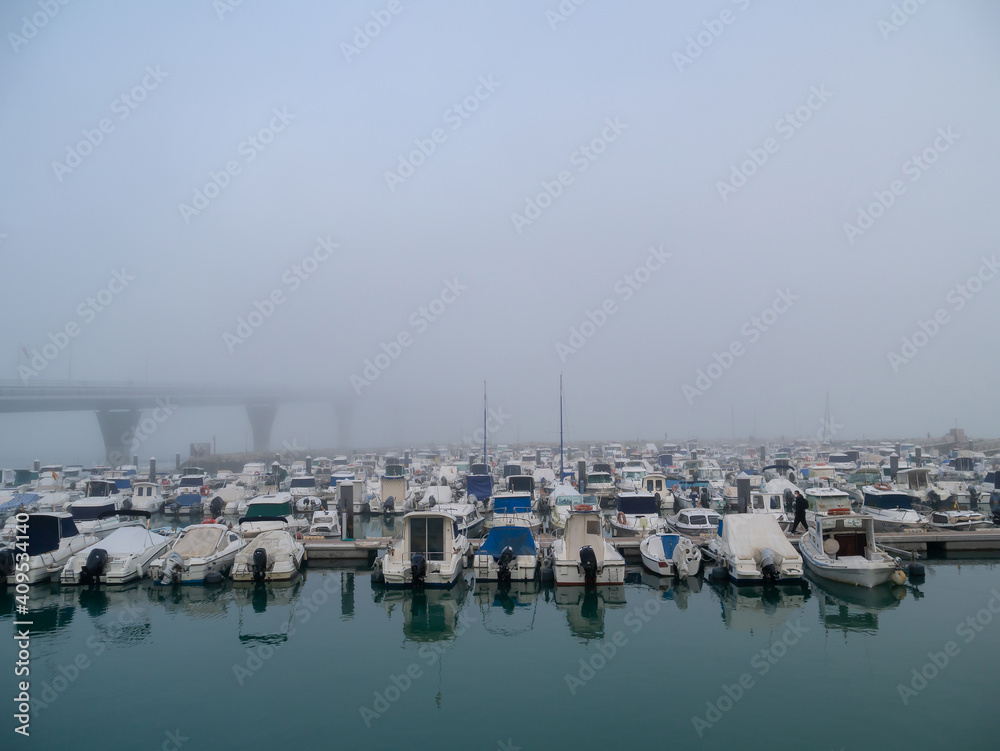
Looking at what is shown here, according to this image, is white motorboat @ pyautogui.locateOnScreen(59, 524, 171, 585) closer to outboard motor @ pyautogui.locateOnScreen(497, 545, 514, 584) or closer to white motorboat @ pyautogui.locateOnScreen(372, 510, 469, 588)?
white motorboat @ pyautogui.locateOnScreen(372, 510, 469, 588)

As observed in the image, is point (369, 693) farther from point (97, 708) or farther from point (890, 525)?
point (890, 525)

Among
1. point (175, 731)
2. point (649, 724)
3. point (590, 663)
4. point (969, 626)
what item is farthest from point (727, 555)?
point (175, 731)

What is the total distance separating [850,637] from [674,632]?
5041 millimetres

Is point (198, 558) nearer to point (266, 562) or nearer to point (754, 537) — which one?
point (266, 562)

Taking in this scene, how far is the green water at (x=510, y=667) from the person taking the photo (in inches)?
528

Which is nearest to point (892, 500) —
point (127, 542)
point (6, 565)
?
point (127, 542)

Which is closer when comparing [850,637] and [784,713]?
[784,713]

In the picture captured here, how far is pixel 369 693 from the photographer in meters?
15.5

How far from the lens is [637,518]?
1297 inches

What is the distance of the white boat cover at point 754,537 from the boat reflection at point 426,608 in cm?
1023

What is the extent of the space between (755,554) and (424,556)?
477 inches

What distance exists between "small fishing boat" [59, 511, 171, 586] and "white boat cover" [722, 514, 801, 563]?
23082mm

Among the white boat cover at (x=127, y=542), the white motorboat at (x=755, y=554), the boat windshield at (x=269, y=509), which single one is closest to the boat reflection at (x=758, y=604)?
the white motorboat at (x=755, y=554)

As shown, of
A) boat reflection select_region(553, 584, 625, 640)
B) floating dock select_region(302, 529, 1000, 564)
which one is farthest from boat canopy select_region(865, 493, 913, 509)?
boat reflection select_region(553, 584, 625, 640)
